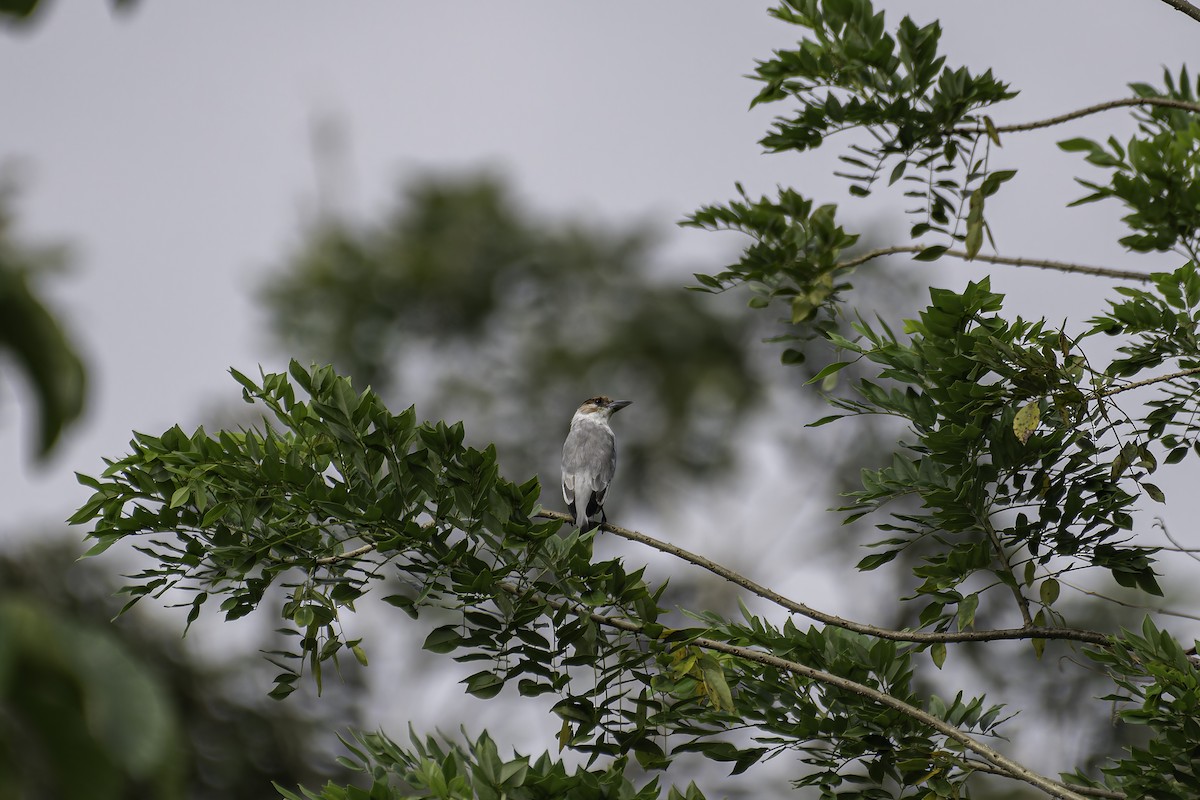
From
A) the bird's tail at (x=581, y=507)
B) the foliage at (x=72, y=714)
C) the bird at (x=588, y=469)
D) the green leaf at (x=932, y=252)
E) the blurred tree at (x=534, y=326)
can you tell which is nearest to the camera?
the foliage at (x=72, y=714)

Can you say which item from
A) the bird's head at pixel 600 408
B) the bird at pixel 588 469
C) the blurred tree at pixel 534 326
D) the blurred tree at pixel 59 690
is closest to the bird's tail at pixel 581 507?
the bird at pixel 588 469

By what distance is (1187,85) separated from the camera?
517 centimetres

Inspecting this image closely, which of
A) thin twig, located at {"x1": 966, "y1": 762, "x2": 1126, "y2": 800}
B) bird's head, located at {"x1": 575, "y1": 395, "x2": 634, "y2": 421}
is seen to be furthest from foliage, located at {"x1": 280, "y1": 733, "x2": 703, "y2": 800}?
bird's head, located at {"x1": 575, "y1": 395, "x2": 634, "y2": 421}

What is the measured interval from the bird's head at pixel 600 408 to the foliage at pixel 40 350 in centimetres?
806

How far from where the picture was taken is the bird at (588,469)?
24.8 feet

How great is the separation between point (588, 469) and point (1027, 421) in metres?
4.37

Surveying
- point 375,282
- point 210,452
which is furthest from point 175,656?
point 210,452

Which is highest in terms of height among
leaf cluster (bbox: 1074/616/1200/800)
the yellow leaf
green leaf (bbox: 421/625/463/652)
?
the yellow leaf

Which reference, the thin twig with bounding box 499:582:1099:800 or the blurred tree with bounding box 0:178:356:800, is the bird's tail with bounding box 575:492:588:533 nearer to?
the thin twig with bounding box 499:582:1099:800

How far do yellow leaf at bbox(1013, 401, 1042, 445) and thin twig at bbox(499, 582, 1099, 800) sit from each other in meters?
0.87

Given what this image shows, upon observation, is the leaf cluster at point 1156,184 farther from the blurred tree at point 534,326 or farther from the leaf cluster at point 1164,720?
the blurred tree at point 534,326

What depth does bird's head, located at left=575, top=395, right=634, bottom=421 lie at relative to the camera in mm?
9016

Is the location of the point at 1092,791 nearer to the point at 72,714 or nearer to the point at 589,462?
the point at 72,714

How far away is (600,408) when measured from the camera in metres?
9.23
